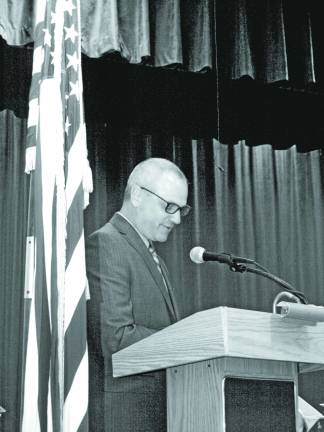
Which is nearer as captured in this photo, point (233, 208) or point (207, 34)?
point (207, 34)

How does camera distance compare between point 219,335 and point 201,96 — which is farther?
point 201,96

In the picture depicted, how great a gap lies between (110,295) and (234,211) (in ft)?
5.70

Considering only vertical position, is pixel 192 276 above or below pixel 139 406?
above

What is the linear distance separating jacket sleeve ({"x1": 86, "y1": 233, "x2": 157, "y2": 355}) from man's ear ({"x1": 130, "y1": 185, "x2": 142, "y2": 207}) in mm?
271

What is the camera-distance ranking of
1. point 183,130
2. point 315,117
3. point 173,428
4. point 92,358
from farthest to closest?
point 315,117
point 183,130
point 92,358
point 173,428

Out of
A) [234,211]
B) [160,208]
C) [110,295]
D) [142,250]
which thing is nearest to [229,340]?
[110,295]

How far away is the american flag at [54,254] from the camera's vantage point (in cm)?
239

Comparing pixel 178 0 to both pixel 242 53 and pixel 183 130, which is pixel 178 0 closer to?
pixel 242 53

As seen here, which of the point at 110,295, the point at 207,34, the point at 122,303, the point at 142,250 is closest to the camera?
the point at 122,303

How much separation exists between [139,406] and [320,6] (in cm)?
314

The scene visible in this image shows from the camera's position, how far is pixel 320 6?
4.74m

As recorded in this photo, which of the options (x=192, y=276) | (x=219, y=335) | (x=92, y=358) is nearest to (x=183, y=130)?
(x=192, y=276)

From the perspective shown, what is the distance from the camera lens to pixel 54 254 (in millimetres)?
2502

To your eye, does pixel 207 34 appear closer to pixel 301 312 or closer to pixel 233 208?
pixel 233 208
